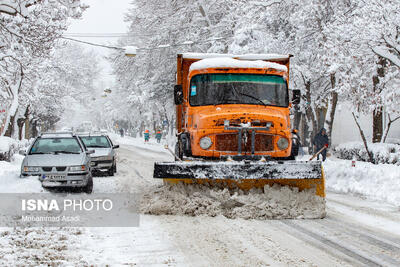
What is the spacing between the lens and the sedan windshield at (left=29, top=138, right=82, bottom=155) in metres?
12.8

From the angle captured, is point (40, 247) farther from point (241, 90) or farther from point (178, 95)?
point (241, 90)

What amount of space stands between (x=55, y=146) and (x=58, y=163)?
118 centimetres

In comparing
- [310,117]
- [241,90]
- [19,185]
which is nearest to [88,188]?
[19,185]

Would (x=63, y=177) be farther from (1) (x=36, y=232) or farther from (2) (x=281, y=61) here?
(2) (x=281, y=61)

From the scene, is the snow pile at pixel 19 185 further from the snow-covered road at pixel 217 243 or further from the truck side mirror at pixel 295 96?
the truck side mirror at pixel 295 96

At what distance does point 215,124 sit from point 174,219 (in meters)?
2.30

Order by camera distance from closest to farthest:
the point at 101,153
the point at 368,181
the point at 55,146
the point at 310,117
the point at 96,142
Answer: the point at 55,146 < the point at 368,181 < the point at 101,153 < the point at 96,142 < the point at 310,117

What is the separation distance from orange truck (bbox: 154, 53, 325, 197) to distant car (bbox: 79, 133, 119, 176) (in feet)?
19.5

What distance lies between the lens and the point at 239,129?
9789 mm

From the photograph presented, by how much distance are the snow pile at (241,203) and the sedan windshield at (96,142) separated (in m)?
9.47

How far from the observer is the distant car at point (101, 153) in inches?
683

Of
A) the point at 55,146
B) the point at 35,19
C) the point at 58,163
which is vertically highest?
the point at 35,19

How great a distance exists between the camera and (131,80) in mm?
35844

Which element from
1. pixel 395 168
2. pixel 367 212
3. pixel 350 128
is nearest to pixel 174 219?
pixel 367 212
